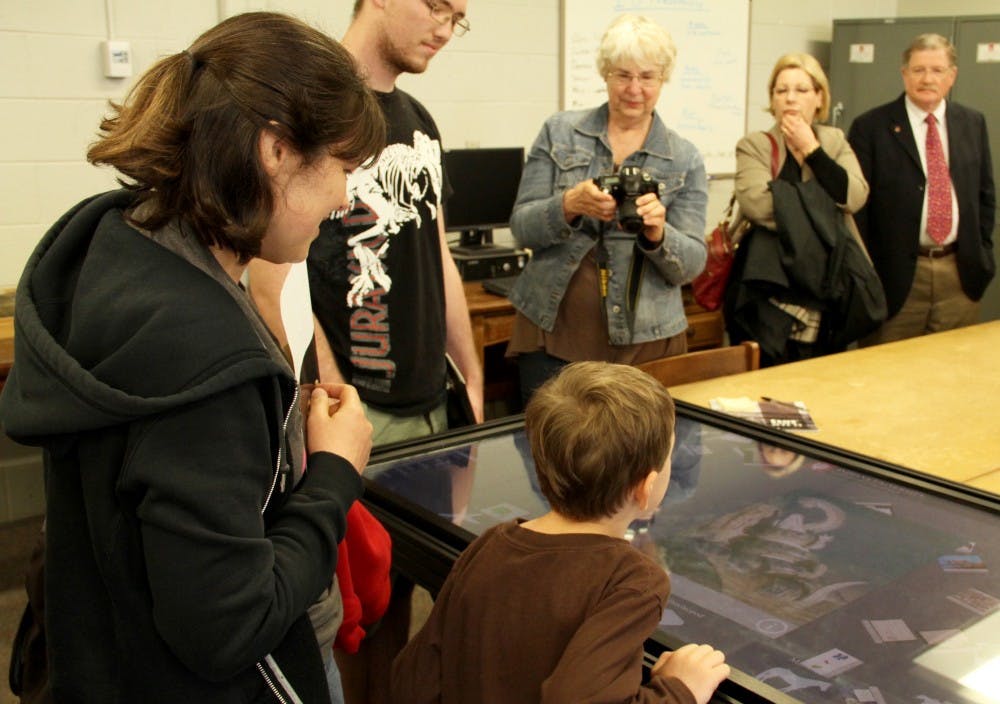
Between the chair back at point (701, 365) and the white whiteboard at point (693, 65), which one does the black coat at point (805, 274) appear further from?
the white whiteboard at point (693, 65)

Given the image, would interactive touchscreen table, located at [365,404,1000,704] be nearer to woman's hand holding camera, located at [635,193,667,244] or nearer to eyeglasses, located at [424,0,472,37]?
woman's hand holding camera, located at [635,193,667,244]

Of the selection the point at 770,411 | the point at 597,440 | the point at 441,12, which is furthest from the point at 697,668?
the point at 441,12

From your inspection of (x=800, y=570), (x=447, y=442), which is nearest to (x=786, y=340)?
(x=447, y=442)

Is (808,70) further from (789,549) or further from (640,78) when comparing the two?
(789,549)

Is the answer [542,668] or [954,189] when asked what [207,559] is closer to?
[542,668]

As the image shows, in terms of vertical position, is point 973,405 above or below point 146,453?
below

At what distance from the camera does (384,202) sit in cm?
208

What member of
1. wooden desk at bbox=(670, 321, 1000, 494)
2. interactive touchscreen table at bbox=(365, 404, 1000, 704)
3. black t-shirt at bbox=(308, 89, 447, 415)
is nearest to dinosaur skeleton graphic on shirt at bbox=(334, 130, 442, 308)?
black t-shirt at bbox=(308, 89, 447, 415)

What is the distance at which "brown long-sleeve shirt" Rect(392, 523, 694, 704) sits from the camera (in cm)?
113

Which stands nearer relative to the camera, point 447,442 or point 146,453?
point 146,453

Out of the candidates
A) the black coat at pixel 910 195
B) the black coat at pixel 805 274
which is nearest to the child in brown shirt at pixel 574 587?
the black coat at pixel 805 274

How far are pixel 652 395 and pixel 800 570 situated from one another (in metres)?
0.49

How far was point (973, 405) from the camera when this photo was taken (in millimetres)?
2490

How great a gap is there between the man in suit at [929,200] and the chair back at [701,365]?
1.54 m
